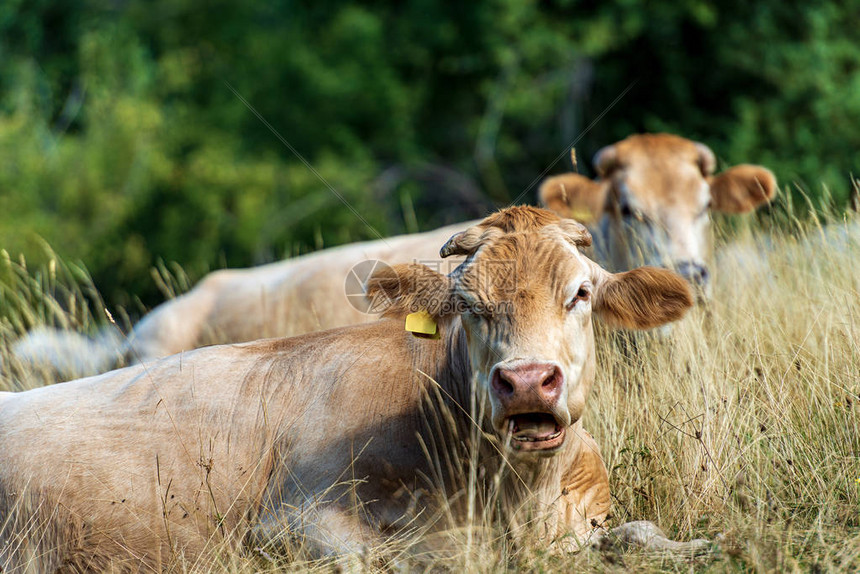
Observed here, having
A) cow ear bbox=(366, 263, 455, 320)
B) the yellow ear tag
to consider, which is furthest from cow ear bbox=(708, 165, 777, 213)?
the yellow ear tag

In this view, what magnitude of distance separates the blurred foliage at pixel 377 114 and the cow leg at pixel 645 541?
10.9 metres

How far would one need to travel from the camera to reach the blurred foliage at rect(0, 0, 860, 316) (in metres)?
15.6

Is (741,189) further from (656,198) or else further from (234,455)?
(234,455)

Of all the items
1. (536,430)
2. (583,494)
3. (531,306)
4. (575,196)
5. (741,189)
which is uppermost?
(531,306)

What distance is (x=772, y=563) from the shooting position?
3547mm

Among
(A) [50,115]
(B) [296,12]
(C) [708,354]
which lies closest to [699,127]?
(B) [296,12]

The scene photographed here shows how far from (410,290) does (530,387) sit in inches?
39.2

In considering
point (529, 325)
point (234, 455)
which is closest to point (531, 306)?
point (529, 325)

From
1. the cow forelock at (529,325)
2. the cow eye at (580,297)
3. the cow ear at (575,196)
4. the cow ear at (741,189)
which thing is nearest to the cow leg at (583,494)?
the cow forelock at (529,325)

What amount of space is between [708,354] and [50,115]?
80.5 feet

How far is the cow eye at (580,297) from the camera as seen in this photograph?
159 inches

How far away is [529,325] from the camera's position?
3.87m

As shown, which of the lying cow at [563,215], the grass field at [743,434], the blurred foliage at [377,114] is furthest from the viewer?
the blurred foliage at [377,114]

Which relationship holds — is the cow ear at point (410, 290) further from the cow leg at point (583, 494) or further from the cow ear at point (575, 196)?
the cow ear at point (575, 196)
